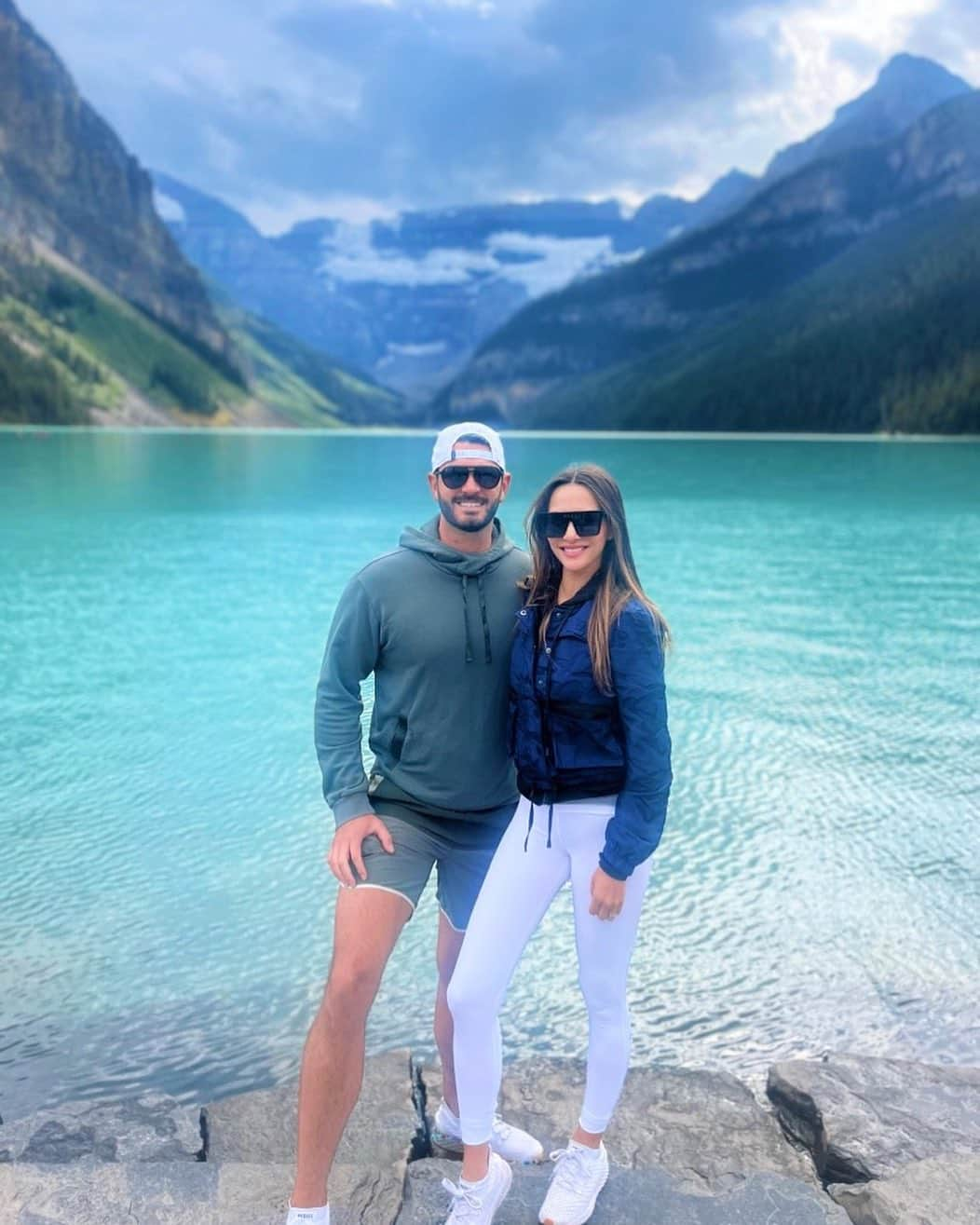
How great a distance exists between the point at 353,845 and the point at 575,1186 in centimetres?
167

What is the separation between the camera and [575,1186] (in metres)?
4.50

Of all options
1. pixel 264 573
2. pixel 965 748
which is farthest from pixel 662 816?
pixel 264 573

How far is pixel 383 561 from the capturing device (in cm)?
456

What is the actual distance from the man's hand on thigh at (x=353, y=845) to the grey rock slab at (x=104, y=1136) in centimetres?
193

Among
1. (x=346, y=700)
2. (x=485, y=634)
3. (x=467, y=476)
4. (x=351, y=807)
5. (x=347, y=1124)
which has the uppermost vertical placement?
(x=467, y=476)

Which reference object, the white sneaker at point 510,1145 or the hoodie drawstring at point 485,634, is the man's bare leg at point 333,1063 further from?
the hoodie drawstring at point 485,634

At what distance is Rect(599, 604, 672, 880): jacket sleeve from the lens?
4188mm

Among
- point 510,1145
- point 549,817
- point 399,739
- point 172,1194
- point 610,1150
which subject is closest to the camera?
point 549,817

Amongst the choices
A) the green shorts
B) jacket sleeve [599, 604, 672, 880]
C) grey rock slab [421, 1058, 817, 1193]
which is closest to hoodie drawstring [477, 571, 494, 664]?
jacket sleeve [599, 604, 672, 880]

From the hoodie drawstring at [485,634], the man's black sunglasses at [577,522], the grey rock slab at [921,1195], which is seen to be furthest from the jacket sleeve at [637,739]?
the grey rock slab at [921,1195]

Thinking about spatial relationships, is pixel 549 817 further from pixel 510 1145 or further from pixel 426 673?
pixel 510 1145

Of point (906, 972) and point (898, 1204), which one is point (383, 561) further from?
point (906, 972)

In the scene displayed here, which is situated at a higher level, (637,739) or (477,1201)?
(637,739)

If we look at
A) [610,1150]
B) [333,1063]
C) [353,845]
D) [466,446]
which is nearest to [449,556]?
[466,446]
